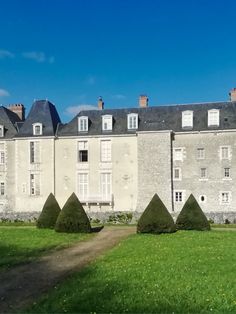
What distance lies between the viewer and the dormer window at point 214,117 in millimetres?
30562

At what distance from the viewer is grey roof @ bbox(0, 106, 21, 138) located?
34.4 meters

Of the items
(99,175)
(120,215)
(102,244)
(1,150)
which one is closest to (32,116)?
(1,150)

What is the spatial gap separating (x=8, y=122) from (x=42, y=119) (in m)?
3.52

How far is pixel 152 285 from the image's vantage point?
8.54 m

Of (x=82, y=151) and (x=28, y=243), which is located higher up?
(x=82, y=151)

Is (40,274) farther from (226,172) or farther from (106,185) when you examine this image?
(226,172)

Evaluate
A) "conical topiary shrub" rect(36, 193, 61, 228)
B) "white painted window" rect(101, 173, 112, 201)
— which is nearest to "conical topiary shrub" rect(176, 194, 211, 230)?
"conical topiary shrub" rect(36, 193, 61, 228)

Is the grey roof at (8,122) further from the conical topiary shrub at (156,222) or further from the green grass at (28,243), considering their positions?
the conical topiary shrub at (156,222)

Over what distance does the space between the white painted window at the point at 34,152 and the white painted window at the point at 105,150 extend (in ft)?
18.4

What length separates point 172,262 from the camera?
437 inches

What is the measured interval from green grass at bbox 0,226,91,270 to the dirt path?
0.66 metres

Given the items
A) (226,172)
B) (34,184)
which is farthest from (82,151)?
(226,172)

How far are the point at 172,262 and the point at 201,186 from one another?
1980 cm

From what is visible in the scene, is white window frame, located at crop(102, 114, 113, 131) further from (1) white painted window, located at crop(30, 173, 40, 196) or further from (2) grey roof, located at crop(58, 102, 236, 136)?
(1) white painted window, located at crop(30, 173, 40, 196)
